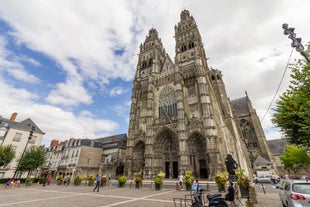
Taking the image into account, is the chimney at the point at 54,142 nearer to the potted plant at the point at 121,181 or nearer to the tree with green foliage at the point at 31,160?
the tree with green foliage at the point at 31,160

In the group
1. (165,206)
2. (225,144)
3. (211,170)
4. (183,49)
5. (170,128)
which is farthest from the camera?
(183,49)

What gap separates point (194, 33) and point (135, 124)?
23193 mm

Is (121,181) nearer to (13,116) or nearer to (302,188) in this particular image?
(302,188)

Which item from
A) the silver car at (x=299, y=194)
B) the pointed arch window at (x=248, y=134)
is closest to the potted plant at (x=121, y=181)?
the silver car at (x=299, y=194)

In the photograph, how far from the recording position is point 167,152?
23328mm

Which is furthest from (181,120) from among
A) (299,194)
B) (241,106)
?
(241,106)

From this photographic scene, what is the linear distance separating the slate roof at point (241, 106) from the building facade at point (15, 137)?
45656 millimetres

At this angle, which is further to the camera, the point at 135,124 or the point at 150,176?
the point at 135,124

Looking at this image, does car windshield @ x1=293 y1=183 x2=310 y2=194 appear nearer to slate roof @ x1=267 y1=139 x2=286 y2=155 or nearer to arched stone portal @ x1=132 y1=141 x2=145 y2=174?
arched stone portal @ x1=132 y1=141 x2=145 y2=174

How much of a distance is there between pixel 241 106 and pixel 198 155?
1056 inches

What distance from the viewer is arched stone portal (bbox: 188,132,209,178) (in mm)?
20078

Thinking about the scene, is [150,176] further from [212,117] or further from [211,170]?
[212,117]

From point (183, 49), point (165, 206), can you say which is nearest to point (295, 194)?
point (165, 206)

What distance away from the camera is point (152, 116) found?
26.0 meters
